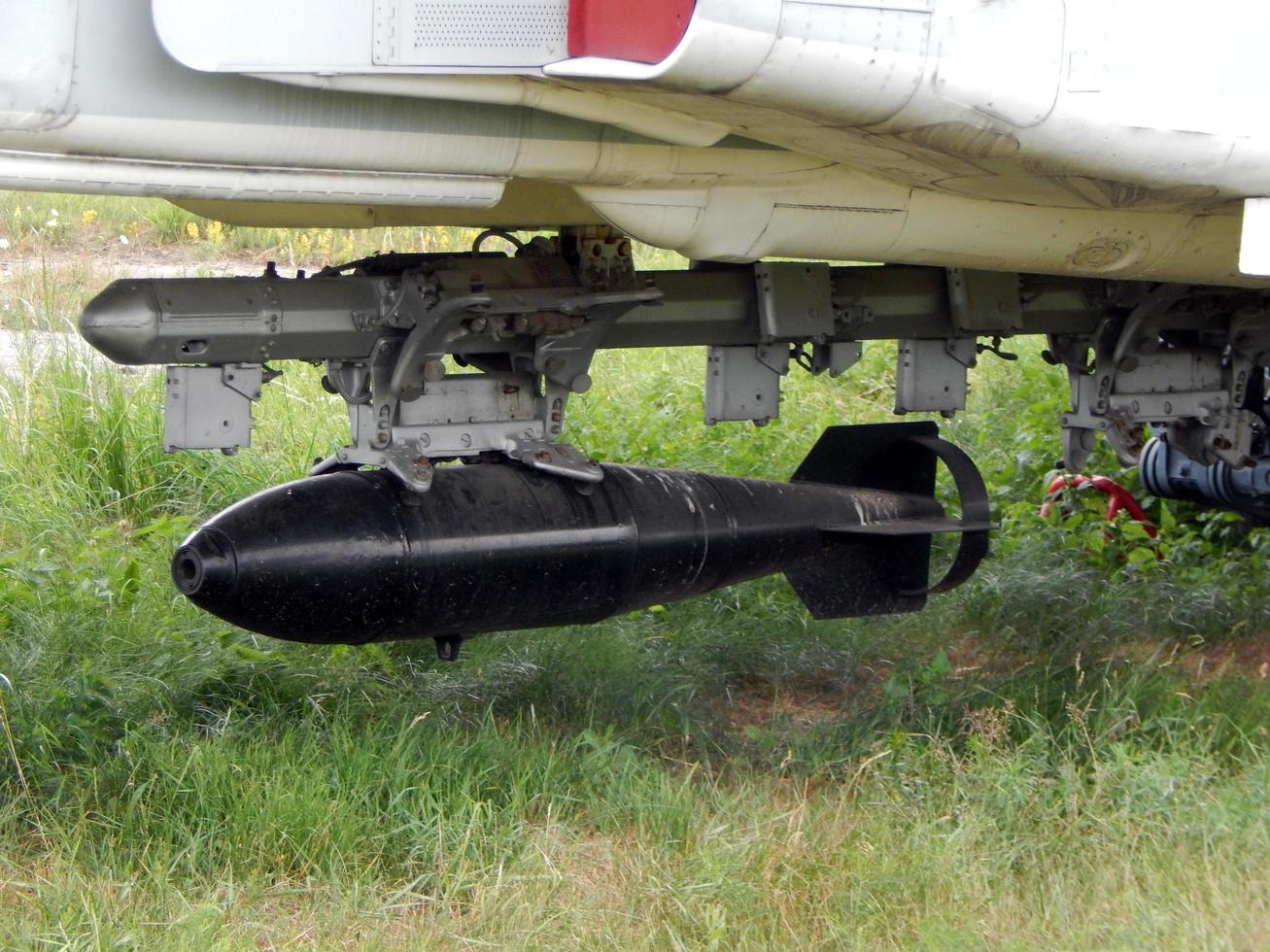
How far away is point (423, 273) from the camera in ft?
12.5

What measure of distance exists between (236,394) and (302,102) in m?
0.89

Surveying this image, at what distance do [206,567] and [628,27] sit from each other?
1.63 meters

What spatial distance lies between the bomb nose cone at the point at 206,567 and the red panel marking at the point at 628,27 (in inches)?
57.9

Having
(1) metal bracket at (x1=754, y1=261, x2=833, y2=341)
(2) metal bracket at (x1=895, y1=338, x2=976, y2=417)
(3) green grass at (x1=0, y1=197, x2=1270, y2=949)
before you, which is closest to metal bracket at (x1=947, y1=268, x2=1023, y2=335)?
(2) metal bracket at (x1=895, y1=338, x2=976, y2=417)

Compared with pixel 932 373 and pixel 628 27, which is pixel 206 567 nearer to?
pixel 628 27

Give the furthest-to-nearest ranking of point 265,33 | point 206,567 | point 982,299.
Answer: point 982,299 → point 206,567 → point 265,33

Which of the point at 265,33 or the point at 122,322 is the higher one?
the point at 265,33

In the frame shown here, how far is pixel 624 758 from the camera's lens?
394 cm

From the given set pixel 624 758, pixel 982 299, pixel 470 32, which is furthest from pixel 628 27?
pixel 982 299

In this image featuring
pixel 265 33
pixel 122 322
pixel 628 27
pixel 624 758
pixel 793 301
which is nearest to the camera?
pixel 265 33

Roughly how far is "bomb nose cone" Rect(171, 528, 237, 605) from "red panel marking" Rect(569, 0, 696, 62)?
1.47m

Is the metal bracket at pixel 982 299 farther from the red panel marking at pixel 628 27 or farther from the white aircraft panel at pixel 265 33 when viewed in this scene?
the white aircraft panel at pixel 265 33

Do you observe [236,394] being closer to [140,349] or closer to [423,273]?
[140,349]

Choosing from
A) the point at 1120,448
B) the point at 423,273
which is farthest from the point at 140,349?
the point at 1120,448
